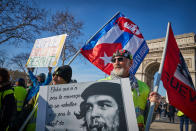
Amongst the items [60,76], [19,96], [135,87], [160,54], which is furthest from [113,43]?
[160,54]

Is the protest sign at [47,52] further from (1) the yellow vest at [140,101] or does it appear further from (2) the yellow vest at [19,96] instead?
(1) the yellow vest at [140,101]

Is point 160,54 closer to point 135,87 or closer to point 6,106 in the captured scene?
point 135,87

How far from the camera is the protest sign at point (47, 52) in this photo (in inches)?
106

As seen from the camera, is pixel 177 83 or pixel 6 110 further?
pixel 177 83

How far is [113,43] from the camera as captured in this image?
370cm

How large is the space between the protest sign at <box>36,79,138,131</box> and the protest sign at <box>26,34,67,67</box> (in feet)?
4.26

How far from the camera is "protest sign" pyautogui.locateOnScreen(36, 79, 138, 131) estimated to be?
3.75ft

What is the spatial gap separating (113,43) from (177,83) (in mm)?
2012

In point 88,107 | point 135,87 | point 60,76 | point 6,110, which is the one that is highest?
point 60,76

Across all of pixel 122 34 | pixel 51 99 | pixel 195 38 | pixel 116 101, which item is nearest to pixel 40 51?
pixel 51 99

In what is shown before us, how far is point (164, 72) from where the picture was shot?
1994 mm

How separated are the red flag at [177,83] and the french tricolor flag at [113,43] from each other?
48.7 inches

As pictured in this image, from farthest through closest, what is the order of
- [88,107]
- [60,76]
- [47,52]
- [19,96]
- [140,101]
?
1. [19,96]
2. [47,52]
3. [60,76]
4. [140,101]
5. [88,107]

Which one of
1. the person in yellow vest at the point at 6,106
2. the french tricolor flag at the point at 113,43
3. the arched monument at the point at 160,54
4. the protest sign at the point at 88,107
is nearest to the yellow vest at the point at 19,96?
the person in yellow vest at the point at 6,106
